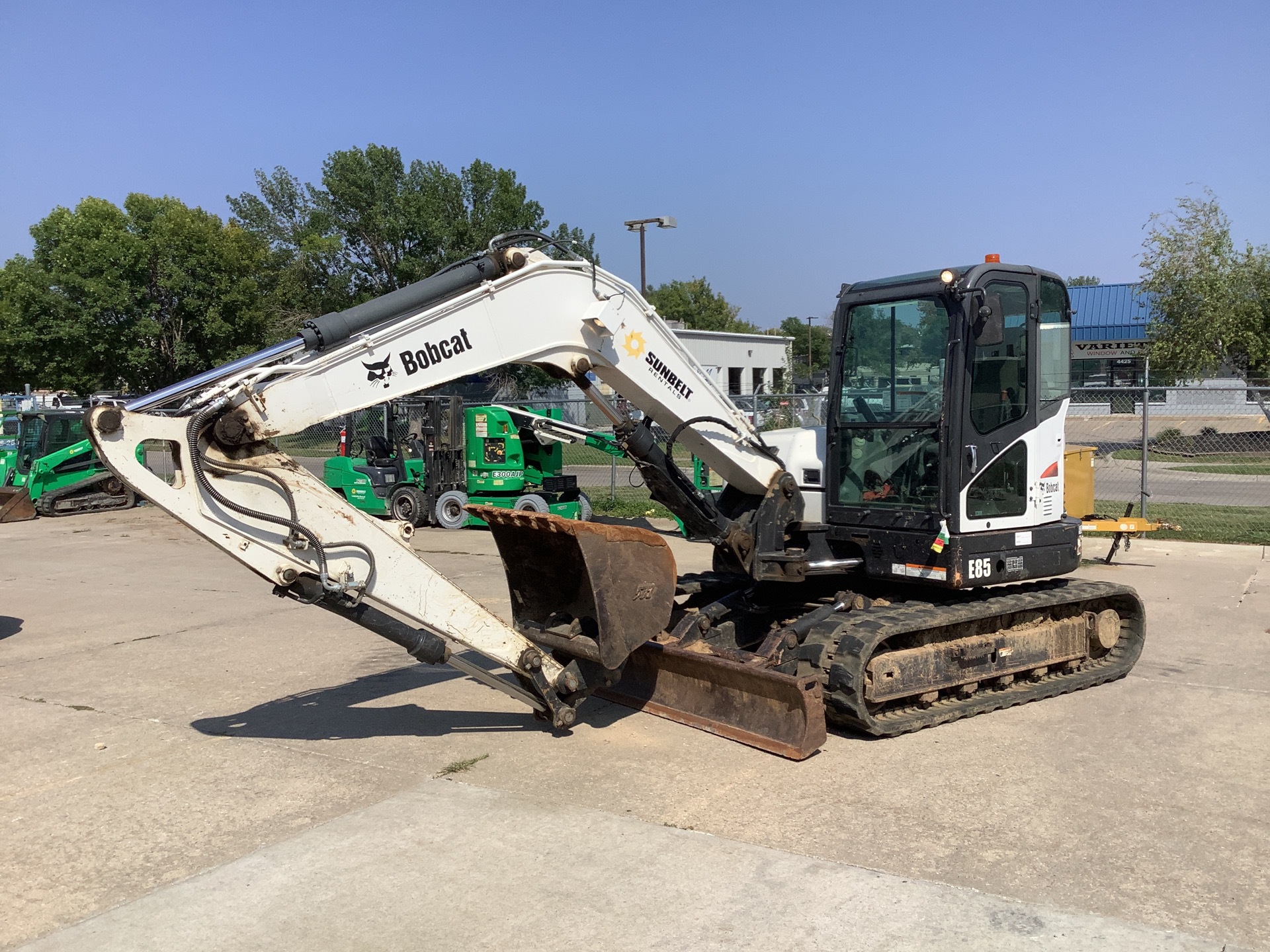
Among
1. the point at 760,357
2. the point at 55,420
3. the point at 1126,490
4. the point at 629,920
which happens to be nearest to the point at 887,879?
the point at 629,920

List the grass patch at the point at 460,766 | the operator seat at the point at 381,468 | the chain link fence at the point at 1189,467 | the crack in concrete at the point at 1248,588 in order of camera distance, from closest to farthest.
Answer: the grass patch at the point at 460,766
the crack in concrete at the point at 1248,588
the chain link fence at the point at 1189,467
the operator seat at the point at 381,468

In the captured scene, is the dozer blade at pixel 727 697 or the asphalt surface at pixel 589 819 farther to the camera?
the dozer blade at pixel 727 697

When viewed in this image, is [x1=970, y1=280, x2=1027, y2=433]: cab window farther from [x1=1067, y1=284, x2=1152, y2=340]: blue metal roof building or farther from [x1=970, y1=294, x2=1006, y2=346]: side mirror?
[x1=1067, y1=284, x2=1152, y2=340]: blue metal roof building

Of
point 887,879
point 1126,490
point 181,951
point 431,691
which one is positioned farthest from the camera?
point 1126,490

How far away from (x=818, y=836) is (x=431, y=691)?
3541 millimetres

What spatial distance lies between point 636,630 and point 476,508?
1.33 metres

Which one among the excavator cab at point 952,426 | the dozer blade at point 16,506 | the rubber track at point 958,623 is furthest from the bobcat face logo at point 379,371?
the dozer blade at point 16,506

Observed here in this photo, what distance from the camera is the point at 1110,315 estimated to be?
4434cm

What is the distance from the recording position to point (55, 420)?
837 inches

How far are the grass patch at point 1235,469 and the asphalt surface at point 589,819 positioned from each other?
13120 mm

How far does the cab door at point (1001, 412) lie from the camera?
6.71m

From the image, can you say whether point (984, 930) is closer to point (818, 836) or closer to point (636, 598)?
point (818, 836)

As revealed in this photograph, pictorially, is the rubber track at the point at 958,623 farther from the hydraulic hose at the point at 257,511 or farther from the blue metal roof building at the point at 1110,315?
the blue metal roof building at the point at 1110,315

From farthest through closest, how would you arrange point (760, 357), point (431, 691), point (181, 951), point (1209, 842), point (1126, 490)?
point (760, 357)
point (1126, 490)
point (431, 691)
point (1209, 842)
point (181, 951)
